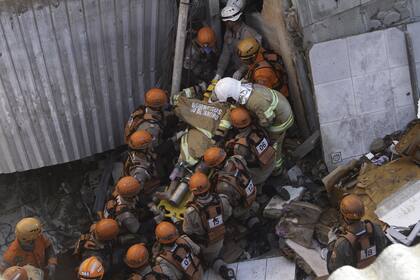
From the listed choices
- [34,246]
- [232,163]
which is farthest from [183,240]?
[34,246]

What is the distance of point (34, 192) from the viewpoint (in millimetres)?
9961

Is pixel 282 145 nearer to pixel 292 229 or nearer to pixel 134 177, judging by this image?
pixel 292 229

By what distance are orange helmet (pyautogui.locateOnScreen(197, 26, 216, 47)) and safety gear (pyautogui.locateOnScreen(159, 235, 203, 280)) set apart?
3.00 m

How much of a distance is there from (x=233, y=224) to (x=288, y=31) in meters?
2.55

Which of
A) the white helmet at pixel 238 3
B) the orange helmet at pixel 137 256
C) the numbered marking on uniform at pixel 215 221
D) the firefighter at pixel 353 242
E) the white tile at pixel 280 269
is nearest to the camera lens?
the firefighter at pixel 353 242

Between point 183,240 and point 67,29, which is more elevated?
point 67,29

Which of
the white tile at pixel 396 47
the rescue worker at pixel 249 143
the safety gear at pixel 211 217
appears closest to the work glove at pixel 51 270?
the safety gear at pixel 211 217

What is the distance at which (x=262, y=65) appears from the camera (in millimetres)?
9117

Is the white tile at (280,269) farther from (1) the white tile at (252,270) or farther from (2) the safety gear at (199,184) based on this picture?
(2) the safety gear at (199,184)

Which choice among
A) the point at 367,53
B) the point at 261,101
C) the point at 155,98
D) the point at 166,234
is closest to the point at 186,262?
the point at 166,234

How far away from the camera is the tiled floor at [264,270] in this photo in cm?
824

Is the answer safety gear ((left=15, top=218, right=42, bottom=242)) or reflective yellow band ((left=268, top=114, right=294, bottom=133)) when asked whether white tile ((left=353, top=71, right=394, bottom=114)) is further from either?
safety gear ((left=15, top=218, right=42, bottom=242))

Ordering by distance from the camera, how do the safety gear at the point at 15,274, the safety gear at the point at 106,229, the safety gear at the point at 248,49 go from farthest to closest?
1. the safety gear at the point at 248,49
2. the safety gear at the point at 106,229
3. the safety gear at the point at 15,274

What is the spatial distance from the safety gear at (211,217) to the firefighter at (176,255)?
0.23 m
